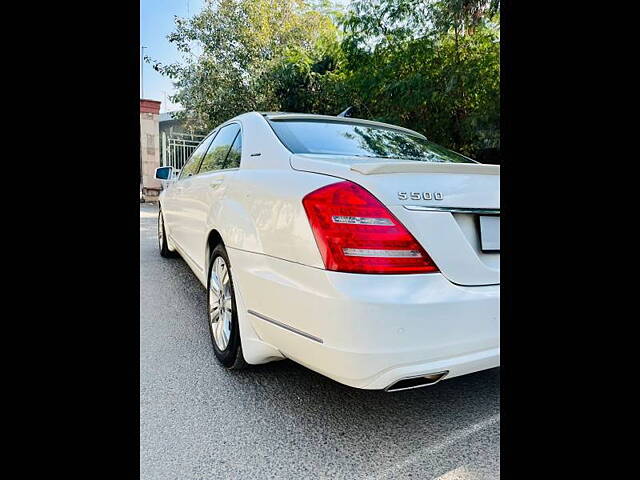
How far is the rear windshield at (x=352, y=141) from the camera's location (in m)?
2.20

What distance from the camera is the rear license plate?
1691mm

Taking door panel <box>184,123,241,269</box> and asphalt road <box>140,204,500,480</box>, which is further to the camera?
door panel <box>184,123,241,269</box>

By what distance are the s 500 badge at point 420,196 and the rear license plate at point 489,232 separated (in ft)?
0.69

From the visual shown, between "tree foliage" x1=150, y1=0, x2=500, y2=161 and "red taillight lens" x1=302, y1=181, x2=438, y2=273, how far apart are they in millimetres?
3615

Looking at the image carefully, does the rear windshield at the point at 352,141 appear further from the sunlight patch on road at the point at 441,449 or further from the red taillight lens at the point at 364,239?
the sunlight patch on road at the point at 441,449

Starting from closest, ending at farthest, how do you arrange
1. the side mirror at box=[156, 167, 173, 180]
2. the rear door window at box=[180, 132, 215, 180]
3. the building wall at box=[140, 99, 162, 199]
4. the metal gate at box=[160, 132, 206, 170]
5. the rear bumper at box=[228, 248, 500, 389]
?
the rear bumper at box=[228, 248, 500, 389] → the rear door window at box=[180, 132, 215, 180] → the side mirror at box=[156, 167, 173, 180] → the building wall at box=[140, 99, 162, 199] → the metal gate at box=[160, 132, 206, 170]

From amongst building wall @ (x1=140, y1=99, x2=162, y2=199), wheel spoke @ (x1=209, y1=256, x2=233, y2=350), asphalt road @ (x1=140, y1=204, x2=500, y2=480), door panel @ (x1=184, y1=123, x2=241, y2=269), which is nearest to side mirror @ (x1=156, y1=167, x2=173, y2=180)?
door panel @ (x1=184, y1=123, x2=241, y2=269)

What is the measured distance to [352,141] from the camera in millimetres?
2352

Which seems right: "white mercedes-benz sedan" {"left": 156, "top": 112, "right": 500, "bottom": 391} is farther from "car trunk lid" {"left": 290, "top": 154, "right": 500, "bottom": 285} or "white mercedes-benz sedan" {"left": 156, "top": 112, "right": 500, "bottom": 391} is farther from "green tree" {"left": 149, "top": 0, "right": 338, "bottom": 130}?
"green tree" {"left": 149, "top": 0, "right": 338, "bottom": 130}

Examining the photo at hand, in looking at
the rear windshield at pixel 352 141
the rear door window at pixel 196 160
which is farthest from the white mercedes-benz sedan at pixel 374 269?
the rear door window at pixel 196 160
